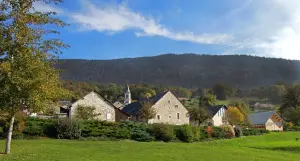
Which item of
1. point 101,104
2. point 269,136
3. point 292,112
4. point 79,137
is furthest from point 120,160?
point 292,112

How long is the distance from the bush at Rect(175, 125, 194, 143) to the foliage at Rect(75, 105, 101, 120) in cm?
1595

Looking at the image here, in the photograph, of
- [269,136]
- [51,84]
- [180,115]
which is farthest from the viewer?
[180,115]

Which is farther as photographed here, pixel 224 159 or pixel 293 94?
pixel 293 94

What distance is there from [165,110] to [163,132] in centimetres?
2992

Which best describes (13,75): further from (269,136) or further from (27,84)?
(269,136)

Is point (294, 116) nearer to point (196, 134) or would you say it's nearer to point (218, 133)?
point (218, 133)

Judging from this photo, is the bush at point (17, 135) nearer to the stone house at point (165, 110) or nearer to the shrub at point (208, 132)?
the shrub at point (208, 132)

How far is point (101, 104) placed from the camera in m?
57.0

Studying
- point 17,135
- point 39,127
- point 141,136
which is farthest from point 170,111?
point 17,135

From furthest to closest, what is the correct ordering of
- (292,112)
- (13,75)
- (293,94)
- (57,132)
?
(293,94) → (292,112) → (57,132) → (13,75)

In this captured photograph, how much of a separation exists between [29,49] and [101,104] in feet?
129

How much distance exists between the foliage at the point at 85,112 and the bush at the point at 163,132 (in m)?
15.8

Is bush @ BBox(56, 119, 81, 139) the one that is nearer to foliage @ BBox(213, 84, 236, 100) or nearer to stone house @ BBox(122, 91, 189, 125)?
stone house @ BBox(122, 91, 189, 125)

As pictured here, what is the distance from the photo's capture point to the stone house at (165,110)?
2611 inches
